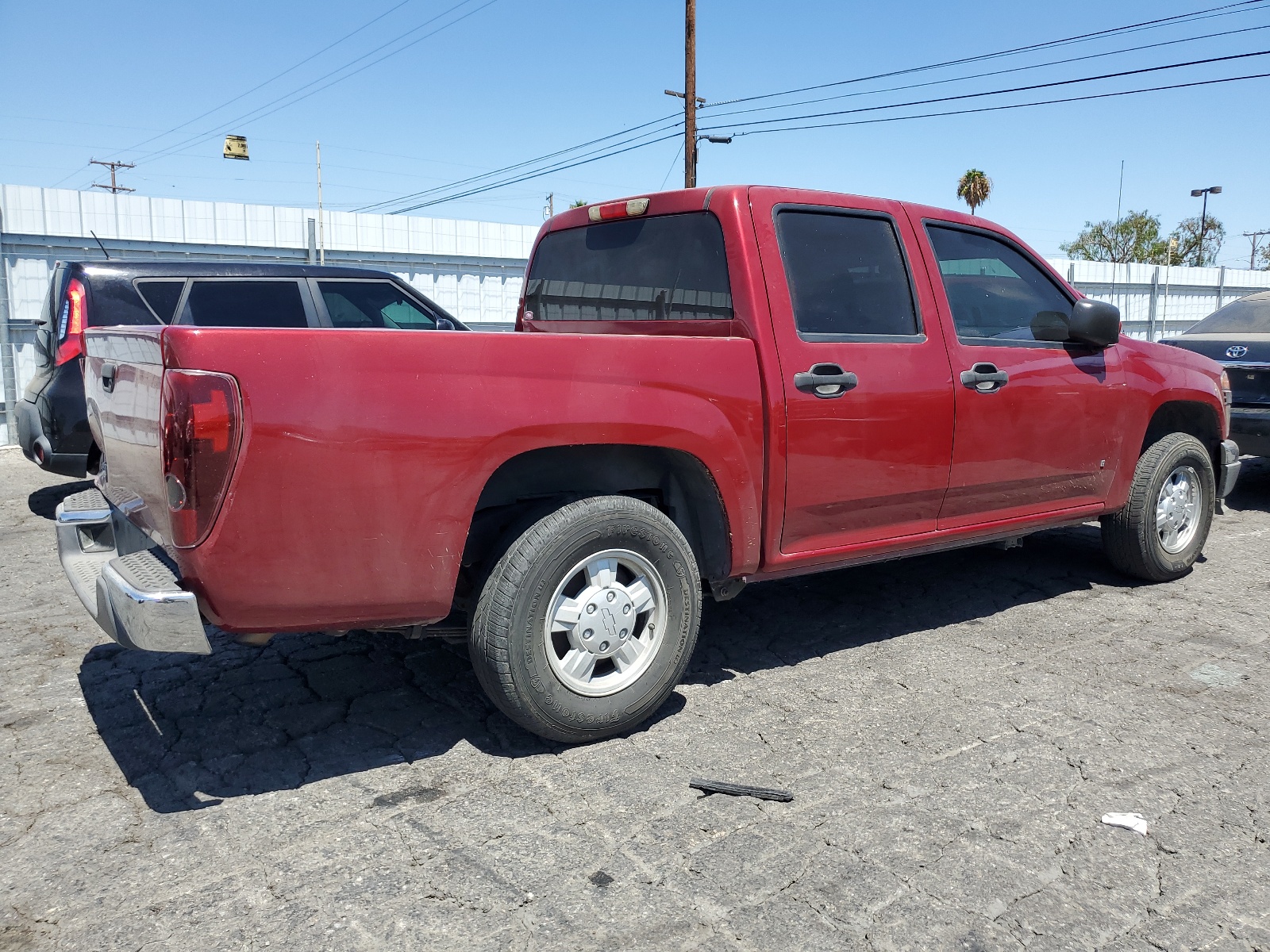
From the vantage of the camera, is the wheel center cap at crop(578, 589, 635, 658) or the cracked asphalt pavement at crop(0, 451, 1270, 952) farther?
the wheel center cap at crop(578, 589, 635, 658)

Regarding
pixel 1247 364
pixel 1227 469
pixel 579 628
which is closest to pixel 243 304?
pixel 579 628

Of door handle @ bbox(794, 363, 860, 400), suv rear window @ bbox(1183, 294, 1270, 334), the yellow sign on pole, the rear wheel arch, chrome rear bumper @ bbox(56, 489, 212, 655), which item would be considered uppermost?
the yellow sign on pole

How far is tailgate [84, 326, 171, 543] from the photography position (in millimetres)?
2727

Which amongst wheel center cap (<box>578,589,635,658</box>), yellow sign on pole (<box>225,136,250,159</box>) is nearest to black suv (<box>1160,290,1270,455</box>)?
wheel center cap (<box>578,589,635,658</box>)

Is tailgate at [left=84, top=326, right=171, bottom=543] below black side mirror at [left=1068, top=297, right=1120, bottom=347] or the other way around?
below

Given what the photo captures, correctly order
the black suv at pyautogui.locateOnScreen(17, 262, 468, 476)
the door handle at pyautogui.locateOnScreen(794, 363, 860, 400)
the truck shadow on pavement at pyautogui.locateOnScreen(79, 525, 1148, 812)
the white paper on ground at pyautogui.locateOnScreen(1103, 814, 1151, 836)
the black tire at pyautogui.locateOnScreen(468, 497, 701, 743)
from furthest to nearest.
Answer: the black suv at pyautogui.locateOnScreen(17, 262, 468, 476) → the door handle at pyautogui.locateOnScreen(794, 363, 860, 400) → the truck shadow on pavement at pyautogui.locateOnScreen(79, 525, 1148, 812) → the black tire at pyautogui.locateOnScreen(468, 497, 701, 743) → the white paper on ground at pyautogui.locateOnScreen(1103, 814, 1151, 836)

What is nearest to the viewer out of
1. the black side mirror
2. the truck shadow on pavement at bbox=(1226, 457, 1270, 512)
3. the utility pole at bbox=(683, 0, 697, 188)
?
the black side mirror

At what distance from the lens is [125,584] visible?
274cm

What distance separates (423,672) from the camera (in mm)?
3939

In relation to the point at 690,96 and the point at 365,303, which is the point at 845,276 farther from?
the point at 690,96

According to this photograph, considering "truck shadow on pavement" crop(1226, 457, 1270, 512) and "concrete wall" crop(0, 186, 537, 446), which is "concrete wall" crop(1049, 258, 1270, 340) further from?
"concrete wall" crop(0, 186, 537, 446)

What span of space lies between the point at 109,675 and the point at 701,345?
2692mm

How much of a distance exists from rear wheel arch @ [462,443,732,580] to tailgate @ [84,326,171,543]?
3.12ft

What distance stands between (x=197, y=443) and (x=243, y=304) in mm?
4823
